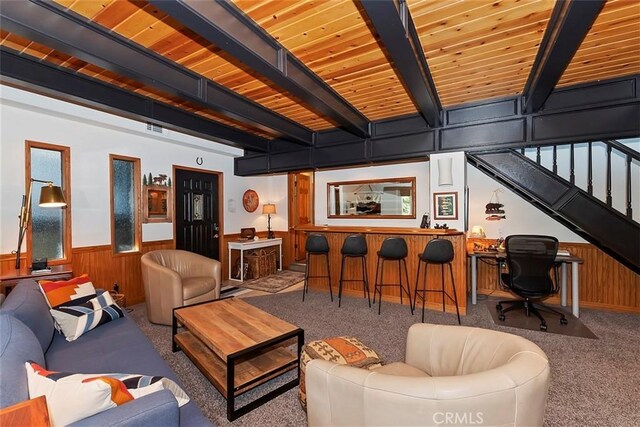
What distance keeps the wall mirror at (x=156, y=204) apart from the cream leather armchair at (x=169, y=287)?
1.03 m

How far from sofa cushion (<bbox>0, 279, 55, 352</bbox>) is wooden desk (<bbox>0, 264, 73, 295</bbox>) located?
71 cm

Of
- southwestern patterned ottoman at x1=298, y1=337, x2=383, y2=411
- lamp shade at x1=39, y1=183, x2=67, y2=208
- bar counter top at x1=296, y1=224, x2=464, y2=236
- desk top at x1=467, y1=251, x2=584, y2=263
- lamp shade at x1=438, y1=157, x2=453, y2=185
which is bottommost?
southwestern patterned ottoman at x1=298, y1=337, x2=383, y2=411

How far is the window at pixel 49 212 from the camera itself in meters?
3.42

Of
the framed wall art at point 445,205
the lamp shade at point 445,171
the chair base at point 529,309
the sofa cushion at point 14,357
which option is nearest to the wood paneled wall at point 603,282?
the chair base at point 529,309

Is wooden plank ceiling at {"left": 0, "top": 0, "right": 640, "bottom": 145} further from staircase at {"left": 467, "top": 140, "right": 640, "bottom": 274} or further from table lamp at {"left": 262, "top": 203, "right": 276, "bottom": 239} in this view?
table lamp at {"left": 262, "top": 203, "right": 276, "bottom": 239}

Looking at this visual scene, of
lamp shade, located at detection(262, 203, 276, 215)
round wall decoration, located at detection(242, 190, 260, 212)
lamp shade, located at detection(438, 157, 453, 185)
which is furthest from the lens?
lamp shade, located at detection(262, 203, 276, 215)

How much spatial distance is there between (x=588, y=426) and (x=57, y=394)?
287 centimetres

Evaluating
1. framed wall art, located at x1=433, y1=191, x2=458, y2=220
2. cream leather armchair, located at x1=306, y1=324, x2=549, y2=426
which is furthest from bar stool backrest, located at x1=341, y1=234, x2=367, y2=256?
cream leather armchair, located at x1=306, y1=324, x2=549, y2=426

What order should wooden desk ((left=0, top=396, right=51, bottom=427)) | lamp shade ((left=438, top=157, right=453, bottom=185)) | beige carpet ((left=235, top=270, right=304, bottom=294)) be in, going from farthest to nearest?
beige carpet ((left=235, top=270, right=304, bottom=294))
lamp shade ((left=438, top=157, right=453, bottom=185))
wooden desk ((left=0, top=396, right=51, bottom=427))

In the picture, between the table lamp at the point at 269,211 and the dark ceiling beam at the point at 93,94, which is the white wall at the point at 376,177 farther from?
the dark ceiling beam at the point at 93,94

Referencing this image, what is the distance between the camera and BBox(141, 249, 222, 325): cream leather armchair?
3244mm

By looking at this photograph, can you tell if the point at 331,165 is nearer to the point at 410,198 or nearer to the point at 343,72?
the point at 410,198

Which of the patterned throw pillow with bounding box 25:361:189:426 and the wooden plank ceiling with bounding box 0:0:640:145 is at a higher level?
the wooden plank ceiling with bounding box 0:0:640:145

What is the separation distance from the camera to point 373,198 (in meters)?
5.57
